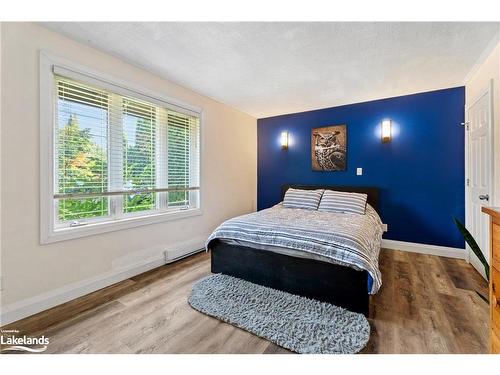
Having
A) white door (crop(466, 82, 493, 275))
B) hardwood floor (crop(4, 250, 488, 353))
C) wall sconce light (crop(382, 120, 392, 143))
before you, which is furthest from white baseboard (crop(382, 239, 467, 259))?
wall sconce light (crop(382, 120, 392, 143))

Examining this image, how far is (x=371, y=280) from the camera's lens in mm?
1646

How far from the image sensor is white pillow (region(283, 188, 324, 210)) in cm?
322

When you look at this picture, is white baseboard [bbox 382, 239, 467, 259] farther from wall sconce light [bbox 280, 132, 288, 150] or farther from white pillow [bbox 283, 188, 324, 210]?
wall sconce light [bbox 280, 132, 288, 150]

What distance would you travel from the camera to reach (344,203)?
2979mm

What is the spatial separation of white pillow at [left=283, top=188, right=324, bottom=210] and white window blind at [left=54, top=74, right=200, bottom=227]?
1.51 metres

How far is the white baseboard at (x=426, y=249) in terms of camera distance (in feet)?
9.37

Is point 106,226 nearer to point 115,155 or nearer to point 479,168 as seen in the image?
point 115,155

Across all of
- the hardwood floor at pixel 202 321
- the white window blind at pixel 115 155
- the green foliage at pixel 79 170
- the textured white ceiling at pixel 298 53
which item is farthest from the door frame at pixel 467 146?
the green foliage at pixel 79 170

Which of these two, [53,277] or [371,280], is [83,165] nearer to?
[53,277]

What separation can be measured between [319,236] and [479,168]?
6.71ft

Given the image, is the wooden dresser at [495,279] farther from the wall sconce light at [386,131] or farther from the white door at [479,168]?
the wall sconce light at [386,131]

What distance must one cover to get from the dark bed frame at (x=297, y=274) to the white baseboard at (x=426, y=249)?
6.57 feet

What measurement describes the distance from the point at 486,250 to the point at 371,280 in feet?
5.24

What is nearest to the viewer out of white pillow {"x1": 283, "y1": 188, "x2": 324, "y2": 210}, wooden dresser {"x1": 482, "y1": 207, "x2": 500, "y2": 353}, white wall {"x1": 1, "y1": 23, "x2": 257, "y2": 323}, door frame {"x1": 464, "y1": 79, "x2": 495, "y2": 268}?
wooden dresser {"x1": 482, "y1": 207, "x2": 500, "y2": 353}
